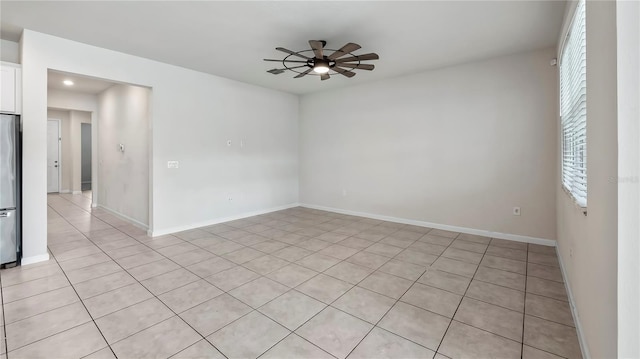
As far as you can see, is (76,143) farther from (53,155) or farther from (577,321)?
(577,321)

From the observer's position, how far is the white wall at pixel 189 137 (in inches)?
129

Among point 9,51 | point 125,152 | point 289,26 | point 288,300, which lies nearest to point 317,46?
point 289,26

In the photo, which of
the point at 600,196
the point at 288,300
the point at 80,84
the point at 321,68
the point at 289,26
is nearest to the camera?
the point at 600,196

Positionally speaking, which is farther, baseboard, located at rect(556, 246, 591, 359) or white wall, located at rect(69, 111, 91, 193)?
white wall, located at rect(69, 111, 91, 193)

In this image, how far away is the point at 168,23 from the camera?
3.13 metres

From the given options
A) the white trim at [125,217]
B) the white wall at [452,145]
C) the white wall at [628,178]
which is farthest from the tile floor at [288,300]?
the white wall at [628,178]

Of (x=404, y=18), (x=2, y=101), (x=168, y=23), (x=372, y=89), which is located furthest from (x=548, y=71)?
(x=2, y=101)

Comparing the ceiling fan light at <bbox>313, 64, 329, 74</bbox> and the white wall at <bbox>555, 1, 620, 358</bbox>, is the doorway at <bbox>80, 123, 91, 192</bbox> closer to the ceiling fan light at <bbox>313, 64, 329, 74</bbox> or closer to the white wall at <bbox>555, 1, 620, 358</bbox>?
the ceiling fan light at <bbox>313, 64, 329, 74</bbox>

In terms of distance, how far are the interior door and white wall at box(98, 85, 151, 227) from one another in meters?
3.39

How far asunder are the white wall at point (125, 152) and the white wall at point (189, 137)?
45 centimetres

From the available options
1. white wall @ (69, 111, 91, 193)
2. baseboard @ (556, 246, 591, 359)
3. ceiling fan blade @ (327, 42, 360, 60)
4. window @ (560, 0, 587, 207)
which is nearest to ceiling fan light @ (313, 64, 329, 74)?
ceiling fan blade @ (327, 42, 360, 60)

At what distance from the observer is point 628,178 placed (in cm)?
104

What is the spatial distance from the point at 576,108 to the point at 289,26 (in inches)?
116

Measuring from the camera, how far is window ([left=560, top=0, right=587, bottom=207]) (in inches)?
79.5
